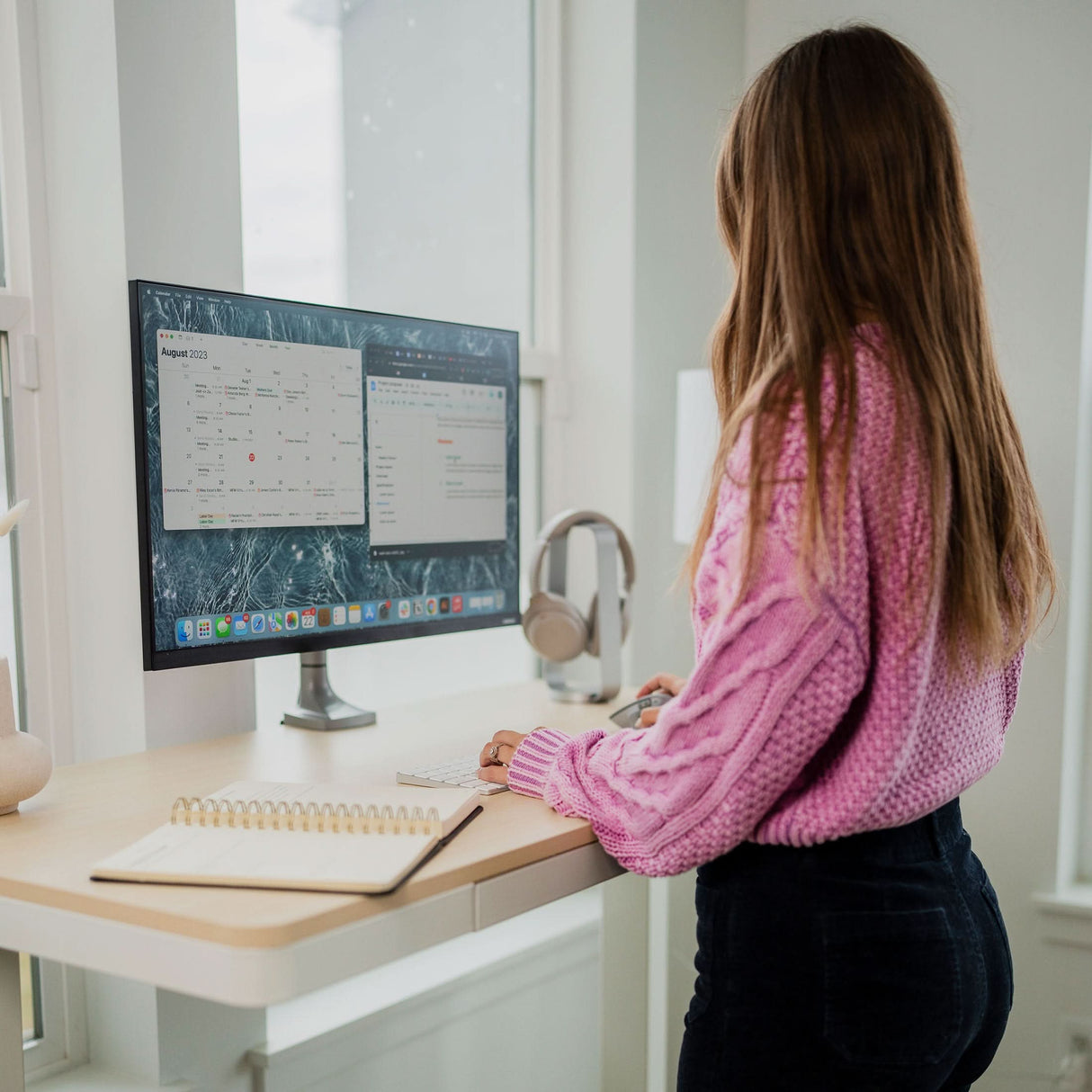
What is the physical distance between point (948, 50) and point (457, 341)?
3.57ft

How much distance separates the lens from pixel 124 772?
1255 millimetres

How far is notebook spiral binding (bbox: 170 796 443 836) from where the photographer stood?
0.95 metres

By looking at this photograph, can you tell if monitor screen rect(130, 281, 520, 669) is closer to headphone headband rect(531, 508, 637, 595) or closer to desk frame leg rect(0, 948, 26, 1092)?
headphone headband rect(531, 508, 637, 595)

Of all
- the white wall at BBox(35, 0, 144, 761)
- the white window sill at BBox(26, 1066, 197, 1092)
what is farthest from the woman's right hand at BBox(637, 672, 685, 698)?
the white window sill at BBox(26, 1066, 197, 1092)

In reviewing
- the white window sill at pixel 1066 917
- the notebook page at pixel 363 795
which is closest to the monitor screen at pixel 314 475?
the notebook page at pixel 363 795

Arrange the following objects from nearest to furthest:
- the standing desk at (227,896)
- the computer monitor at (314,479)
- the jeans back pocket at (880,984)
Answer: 1. the standing desk at (227,896)
2. the jeans back pocket at (880,984)
3. the computer monitor at (314,479)

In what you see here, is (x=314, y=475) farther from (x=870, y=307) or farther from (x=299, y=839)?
(x=870, y=307)

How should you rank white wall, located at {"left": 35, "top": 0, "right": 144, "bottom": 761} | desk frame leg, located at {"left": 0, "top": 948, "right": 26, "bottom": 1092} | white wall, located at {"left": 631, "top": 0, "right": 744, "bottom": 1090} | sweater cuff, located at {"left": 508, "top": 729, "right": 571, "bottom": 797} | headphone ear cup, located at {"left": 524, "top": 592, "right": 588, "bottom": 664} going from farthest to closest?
white wall, located at {"left": 631, "top": 0, "right": 744, "bottom": 1090} → headphone ear cup, located at {"left": 524, "top": 592, "right": 588, "bottom": 664} → white wall, located at {"left": 35, "top": 0, "right": 144, "bottom": 761} → sweater cuff, located at {"left": 508, "top": 729, "right": 571, "bottom": 797} → desk frame leg, located at {"left": 0, "top": 948, "right": 26, "bottom": 1092}

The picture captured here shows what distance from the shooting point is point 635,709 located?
1485 mm

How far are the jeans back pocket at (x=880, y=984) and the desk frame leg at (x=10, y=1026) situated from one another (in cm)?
71

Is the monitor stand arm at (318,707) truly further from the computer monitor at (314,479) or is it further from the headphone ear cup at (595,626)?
the headphone ear cup at (595,626)

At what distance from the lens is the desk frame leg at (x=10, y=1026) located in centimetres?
101

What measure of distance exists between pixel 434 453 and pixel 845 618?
863 mm

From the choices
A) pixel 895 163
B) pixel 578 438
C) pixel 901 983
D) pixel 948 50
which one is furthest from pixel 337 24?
pixel 901 983
